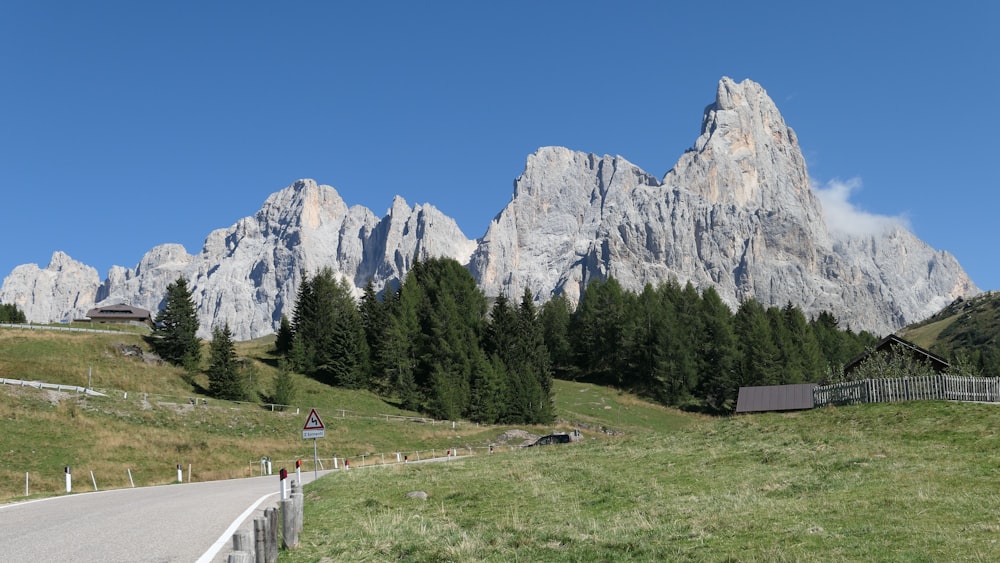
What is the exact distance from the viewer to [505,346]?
99.4m

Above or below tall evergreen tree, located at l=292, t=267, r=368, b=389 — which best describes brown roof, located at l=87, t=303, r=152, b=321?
above

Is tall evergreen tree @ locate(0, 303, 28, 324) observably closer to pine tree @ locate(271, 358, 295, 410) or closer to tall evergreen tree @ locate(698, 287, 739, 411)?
pine tree @ locate(271, 358, 295, 410)

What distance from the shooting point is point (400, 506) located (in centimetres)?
2166

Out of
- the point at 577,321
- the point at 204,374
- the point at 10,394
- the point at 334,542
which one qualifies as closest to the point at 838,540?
the point at 334,542

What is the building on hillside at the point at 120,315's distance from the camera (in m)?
135

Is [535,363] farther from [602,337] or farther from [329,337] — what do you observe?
[602,337]

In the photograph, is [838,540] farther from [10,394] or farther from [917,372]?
[10,394]

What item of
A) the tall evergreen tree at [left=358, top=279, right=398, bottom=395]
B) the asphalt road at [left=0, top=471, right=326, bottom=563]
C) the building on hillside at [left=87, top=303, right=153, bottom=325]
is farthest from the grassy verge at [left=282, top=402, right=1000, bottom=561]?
the building on hillside at [left=87, top=303, right=153, bottom=325]

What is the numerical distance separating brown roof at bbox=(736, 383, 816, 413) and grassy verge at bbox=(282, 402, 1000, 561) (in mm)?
39006

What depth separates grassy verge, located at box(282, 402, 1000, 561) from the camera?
13031mm

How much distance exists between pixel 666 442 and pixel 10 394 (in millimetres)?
47157

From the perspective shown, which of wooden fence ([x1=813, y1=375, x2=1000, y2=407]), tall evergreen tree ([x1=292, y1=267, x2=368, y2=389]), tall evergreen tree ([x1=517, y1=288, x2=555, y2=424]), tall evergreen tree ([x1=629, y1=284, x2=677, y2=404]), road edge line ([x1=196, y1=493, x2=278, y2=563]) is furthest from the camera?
tall evergreen tree ([x1=629, y1=284, x2=677, y2=404])

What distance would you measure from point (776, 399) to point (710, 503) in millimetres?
60779

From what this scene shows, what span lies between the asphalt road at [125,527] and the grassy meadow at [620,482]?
1.95 m
